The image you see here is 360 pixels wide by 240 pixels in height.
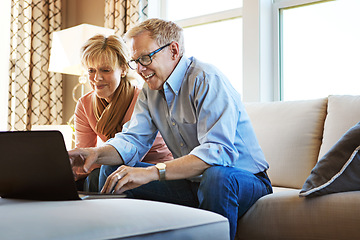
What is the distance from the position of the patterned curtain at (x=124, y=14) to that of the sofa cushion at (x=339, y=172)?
2.44 metres

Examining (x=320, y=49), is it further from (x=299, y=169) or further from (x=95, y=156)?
(x=95, y=156)

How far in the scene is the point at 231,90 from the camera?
5.42 feet

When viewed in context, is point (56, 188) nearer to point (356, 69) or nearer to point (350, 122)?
point (350, 122)

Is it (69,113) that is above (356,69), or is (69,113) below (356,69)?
below

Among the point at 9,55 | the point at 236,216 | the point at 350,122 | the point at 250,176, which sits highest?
the point at 9,55

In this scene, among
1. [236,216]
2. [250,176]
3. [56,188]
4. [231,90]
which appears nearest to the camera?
[56,188]

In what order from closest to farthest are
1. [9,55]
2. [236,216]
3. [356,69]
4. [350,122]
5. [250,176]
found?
[236,216] → [250,176] → [350,122] → [356,69] → [9,55]

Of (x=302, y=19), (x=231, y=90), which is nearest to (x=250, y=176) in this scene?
(x=231, y=90)

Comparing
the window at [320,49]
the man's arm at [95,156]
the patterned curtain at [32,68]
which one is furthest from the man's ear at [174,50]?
the patterned curtain at [32,68]

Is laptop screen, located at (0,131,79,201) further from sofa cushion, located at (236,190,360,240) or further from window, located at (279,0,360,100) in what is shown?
window, located at (279,0,360,100)

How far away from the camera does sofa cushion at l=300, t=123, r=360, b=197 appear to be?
144 cm

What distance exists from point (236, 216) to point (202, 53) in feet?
7.55

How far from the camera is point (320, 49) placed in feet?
9.69

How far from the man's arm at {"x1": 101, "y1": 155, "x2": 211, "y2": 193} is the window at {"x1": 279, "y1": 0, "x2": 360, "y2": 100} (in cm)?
170
